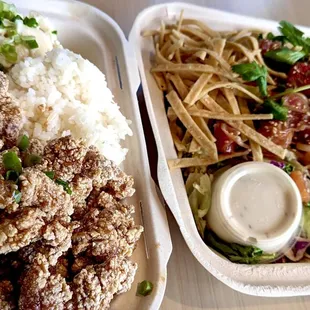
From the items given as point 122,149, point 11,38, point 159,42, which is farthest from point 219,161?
point 11,38

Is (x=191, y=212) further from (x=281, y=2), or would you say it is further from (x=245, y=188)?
(x=281, y=2)

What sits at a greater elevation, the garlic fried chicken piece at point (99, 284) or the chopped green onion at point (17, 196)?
the chopped green onion at point (17, 196)

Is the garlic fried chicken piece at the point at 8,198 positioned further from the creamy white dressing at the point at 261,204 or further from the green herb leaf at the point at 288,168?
the green herb leaf at the point at 288,168

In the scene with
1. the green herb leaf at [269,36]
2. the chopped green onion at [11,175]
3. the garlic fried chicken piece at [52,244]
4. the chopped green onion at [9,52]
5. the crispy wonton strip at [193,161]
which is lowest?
the crispy wonton strip at [193,161]

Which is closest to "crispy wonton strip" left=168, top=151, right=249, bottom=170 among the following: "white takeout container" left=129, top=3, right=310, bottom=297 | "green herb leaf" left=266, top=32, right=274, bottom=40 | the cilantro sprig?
"white takeout container" left=129, top=3, right=310, bottom=297

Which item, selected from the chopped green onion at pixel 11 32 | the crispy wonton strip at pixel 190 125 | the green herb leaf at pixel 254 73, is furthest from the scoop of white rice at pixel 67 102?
the green herb leaf at pixel 254 73
